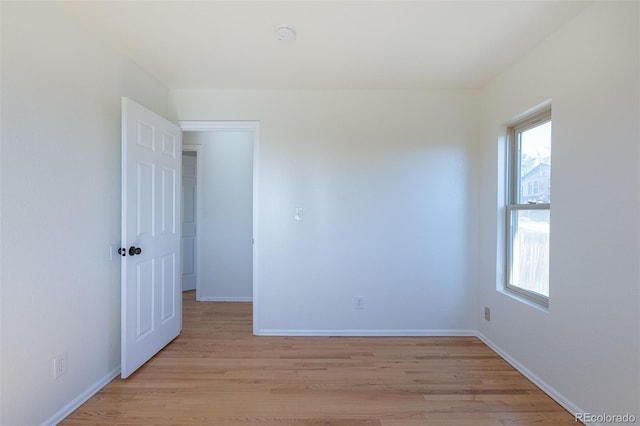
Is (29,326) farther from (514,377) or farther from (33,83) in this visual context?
(514,377)

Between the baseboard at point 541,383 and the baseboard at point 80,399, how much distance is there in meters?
3.03

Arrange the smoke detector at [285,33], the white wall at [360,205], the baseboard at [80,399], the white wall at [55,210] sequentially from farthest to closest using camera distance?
the white wall at [360,205], the smoke detector at [285,33], the baseboard at [80,399], the white wall at [55,210]

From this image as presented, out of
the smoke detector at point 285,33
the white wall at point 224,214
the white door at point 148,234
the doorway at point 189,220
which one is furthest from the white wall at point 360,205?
the doorway at point 189,220

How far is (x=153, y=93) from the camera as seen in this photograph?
291 cm

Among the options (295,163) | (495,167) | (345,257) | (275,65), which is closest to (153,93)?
(275,65)

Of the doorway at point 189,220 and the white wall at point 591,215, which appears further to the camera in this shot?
the doorway at point 189,220

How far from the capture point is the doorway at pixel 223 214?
4523mm

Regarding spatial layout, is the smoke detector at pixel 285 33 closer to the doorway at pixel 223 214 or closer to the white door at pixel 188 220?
the doorway at pixel 223 214

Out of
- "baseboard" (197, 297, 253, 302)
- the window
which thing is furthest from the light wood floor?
"baseboard" (197, 297, 253, 302)

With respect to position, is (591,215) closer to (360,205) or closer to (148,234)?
(360,205)

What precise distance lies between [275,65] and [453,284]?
2602 millimetres

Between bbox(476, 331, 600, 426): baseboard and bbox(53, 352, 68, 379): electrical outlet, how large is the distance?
3054 mm

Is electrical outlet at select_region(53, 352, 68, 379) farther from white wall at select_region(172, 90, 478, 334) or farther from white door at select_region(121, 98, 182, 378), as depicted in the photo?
white wall at select_region(172, 90, 478, 334)

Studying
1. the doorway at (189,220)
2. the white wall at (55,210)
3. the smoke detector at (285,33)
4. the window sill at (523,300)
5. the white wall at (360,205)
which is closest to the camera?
the white wall at (55,210)
